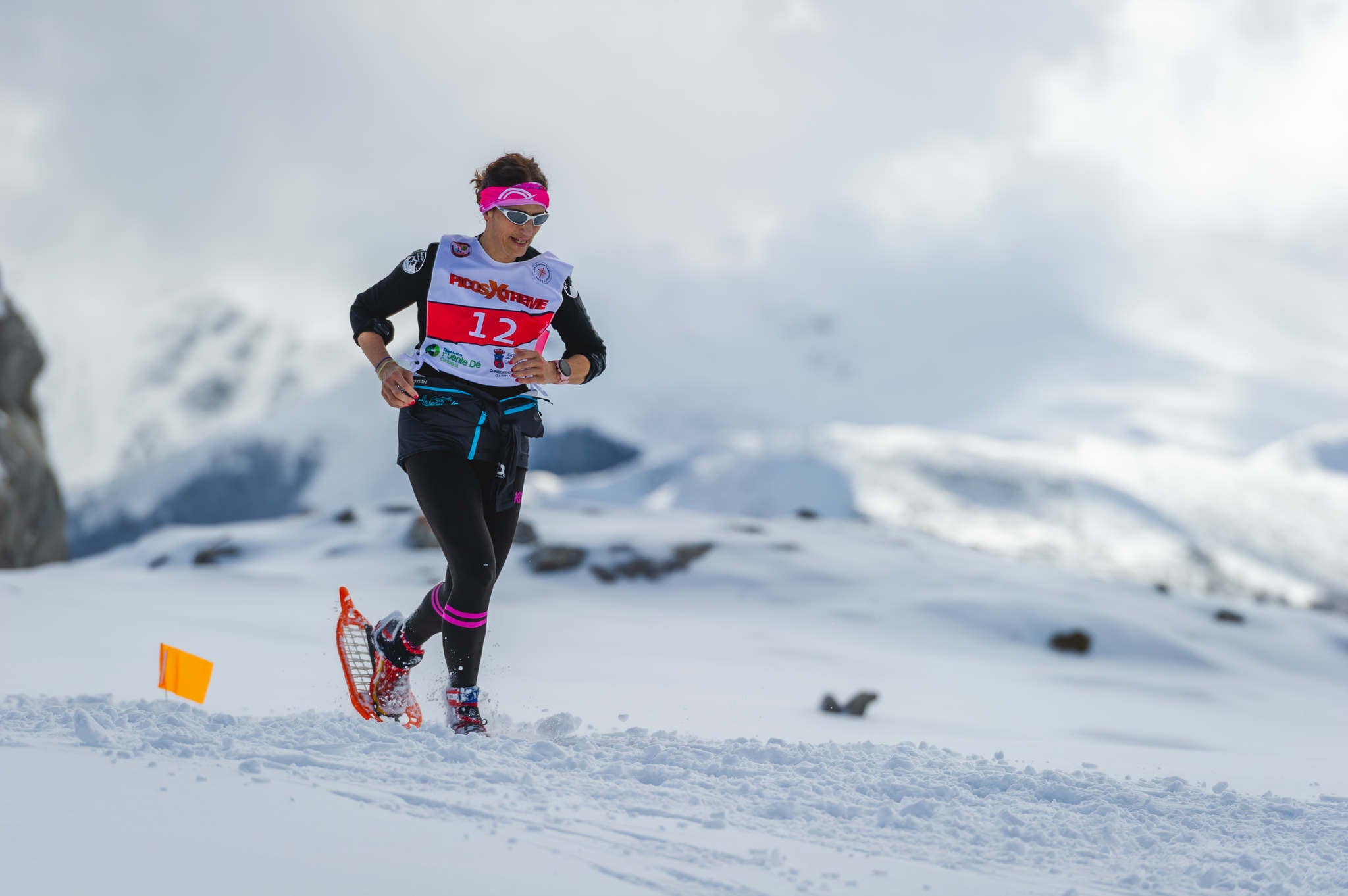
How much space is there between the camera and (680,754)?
378cm

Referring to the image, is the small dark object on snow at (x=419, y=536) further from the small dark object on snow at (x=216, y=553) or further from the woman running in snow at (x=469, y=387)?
the woman running in snow at (x=469, y=387)

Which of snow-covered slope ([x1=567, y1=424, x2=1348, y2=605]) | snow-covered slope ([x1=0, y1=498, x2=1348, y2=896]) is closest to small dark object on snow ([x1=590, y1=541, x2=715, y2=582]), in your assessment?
snow-covered slope ([x1=0, y1=498, x2=1348, y2=896])

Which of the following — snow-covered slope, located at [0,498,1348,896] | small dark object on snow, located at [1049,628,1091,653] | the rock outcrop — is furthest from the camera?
the rock outcrop

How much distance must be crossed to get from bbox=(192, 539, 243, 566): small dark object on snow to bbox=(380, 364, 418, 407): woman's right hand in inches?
434

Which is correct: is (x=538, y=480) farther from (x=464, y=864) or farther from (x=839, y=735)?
(x=464, y=864)

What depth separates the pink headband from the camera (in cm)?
416

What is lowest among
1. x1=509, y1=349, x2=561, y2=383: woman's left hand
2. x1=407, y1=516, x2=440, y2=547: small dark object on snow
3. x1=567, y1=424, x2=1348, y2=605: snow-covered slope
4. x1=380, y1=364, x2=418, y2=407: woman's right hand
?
x1=380, y1=364, x2=418, y2=407: woman's right hand

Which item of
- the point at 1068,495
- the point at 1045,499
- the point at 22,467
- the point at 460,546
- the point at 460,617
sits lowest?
the point at 460,617

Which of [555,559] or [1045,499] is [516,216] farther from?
[1045,499]

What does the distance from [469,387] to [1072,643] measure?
916cm

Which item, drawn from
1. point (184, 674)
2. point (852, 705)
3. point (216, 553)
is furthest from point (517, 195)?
point (216, 553)

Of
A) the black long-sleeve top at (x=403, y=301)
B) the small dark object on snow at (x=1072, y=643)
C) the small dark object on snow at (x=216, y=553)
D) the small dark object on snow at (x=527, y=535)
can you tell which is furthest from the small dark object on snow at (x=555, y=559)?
the black long-sleeve top at (x=403, y=301)

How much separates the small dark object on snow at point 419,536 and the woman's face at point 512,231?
33.1 ft

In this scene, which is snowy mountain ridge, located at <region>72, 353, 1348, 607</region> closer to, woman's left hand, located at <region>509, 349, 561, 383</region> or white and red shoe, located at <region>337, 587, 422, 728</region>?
white and red shoe, located at <region>337, 587, 422, 728</region>
